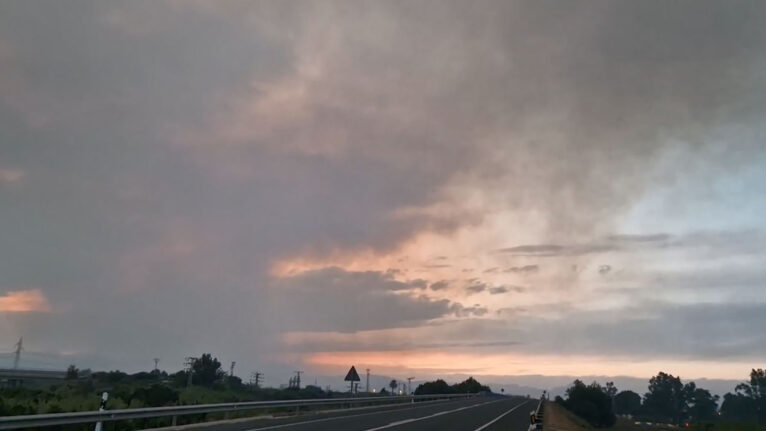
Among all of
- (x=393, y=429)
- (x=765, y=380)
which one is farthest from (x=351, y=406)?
(x=765, y=380)

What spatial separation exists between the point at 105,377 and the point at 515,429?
63.7 m

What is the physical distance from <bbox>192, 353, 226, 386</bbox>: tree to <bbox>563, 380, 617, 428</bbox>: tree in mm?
54865

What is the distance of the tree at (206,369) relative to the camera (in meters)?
90.4

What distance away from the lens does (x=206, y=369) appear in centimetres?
9819

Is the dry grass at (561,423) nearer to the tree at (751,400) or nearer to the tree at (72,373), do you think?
the tree at (72,373)

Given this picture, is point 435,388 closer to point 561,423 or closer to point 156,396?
point 561,423

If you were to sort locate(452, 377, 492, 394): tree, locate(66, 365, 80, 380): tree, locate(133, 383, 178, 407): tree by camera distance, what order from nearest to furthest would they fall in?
locate(133, 383, 178, 407): tree
locate(66, 365, 80, 380): tree
locate(452, 377, 492, 394): tree

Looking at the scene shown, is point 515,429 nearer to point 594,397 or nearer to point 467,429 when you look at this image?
point 467,429

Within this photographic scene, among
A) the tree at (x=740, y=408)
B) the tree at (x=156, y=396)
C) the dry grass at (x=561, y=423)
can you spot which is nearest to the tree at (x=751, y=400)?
the tree at (x=740, y=408)

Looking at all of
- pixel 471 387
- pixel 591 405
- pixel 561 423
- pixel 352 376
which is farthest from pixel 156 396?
pixel 471 387

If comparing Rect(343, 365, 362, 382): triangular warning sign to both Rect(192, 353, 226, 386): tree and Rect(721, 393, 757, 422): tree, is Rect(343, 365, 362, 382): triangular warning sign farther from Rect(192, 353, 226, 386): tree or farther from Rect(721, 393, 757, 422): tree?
Rect(721, 393, 757, 422): tree

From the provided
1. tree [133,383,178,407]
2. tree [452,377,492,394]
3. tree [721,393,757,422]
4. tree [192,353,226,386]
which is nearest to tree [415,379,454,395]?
tree [452,377,492,394]

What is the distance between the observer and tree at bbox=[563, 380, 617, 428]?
89.7 metres

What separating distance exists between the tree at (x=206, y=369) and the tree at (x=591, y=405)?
5486cm
